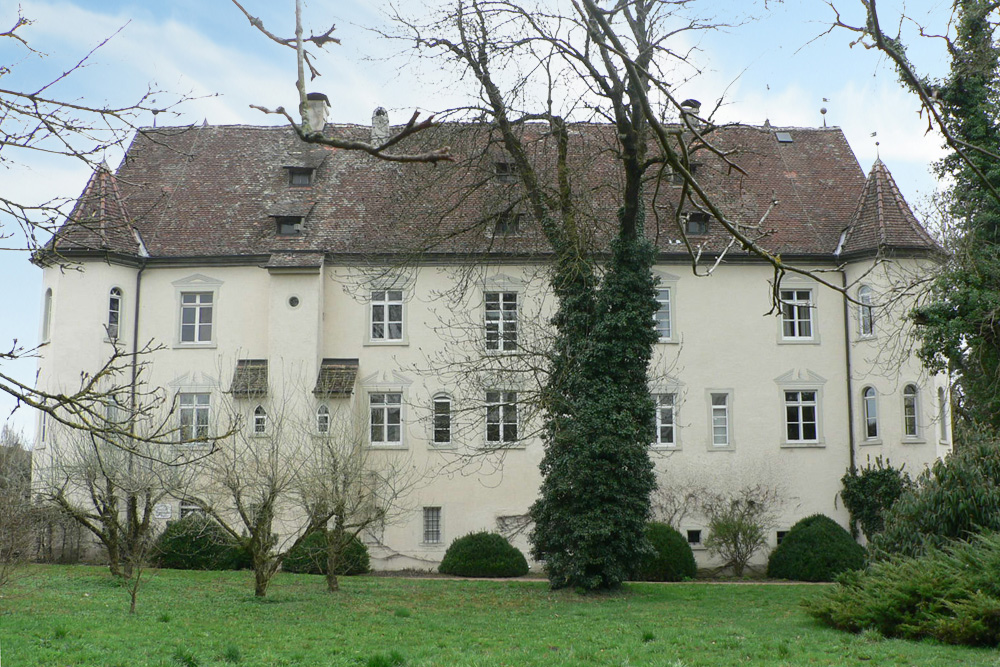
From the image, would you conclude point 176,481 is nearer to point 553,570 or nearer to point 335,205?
point 553,570

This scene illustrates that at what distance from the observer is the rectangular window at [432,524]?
91.6 ft

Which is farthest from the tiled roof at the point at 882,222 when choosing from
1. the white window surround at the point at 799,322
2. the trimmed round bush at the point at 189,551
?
the trimmed round bush at the point at 189,551

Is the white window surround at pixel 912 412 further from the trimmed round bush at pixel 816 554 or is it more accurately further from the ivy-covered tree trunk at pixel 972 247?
the ivy-covered tree trunk at pixel 972 247

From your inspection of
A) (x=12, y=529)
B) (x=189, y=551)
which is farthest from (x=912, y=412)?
(x=12, y=529)

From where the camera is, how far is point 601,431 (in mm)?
20312

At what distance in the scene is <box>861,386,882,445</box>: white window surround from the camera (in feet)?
92.1

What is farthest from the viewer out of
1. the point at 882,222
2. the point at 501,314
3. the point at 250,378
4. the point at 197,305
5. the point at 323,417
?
the point at 197,305

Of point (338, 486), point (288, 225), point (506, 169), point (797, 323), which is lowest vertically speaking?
point (338, 486)

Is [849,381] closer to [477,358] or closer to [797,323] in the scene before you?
[797,323]

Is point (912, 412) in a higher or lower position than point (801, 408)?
lower

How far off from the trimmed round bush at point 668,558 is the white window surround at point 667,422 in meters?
3.26

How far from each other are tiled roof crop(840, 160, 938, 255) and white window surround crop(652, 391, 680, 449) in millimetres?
6065

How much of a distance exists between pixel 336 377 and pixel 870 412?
14028 millimetres

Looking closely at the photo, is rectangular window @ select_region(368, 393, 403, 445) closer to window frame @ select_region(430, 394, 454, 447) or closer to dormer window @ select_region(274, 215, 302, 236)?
window frame @ select_region(430, 394, 454, 447)
